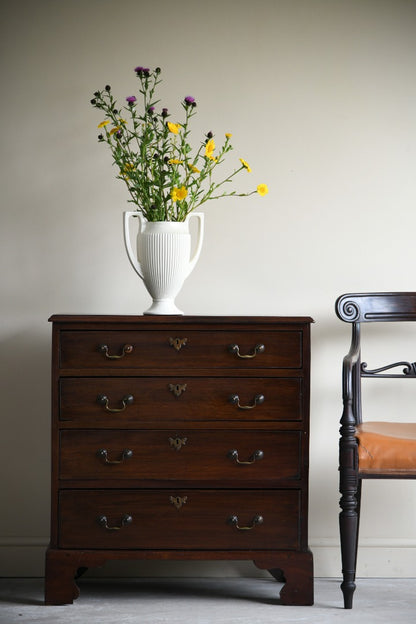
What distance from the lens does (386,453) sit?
2.32 metres

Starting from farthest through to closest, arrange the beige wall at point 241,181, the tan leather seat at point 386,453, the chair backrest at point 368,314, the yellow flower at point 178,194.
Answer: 1. the beige wall at point 241,181
2. the chair backrest at point 368,314
3. the yellow flower at point 178,194
4. the tan leather seat at point 386,453

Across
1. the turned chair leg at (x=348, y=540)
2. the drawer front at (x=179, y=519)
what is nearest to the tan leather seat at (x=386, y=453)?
the turned chair leg at (x=348, y=540)

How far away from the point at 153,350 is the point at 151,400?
0.16 meters

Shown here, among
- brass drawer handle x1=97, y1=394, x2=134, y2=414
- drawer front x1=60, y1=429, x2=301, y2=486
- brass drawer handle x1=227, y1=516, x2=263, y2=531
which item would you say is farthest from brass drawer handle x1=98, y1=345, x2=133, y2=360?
brass drawer handle x1=227, y1=516, x2=263, y2=531

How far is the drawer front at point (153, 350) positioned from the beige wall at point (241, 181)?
508 millimetres

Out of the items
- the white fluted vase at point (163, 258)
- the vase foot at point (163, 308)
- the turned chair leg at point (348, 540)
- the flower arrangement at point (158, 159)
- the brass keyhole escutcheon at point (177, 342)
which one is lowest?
the turned chair leg at point (348, 540)

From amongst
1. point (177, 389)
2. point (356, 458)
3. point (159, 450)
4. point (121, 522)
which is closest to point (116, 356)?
point (177, 389)

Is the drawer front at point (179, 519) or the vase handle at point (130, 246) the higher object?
the vase handle at point (130, 246)

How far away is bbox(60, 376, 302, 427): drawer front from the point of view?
239 cm

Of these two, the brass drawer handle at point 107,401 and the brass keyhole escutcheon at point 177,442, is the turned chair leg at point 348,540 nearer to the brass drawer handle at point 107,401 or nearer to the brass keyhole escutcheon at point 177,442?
the brass keyhole escutcheon at point 177,442

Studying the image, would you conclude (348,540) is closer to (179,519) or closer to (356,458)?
(356,458)

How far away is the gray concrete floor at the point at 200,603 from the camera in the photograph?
2.32 m

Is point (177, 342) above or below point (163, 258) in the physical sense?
below

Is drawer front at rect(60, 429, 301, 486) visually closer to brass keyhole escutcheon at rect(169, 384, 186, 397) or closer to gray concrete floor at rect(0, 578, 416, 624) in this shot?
brass keyhole escutcheon at rect(169, 384, 186, 397)
